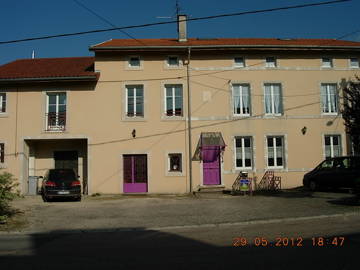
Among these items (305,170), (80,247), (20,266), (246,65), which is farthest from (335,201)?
(20,266)

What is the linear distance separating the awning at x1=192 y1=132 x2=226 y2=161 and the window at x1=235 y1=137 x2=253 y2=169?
0.95m

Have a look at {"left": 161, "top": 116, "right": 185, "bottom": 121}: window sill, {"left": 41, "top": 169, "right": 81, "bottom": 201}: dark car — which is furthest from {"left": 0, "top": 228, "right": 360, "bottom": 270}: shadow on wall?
{"left": 161, "top": 116, "right": 185, "bottom": 121}: window sill

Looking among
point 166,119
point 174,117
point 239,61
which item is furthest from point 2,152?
point 239,61

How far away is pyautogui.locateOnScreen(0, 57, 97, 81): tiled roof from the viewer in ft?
54.0

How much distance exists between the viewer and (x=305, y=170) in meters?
17.2

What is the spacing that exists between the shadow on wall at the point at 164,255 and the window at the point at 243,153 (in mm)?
10184

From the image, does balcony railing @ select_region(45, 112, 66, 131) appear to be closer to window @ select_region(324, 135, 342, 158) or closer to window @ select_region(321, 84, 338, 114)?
window @ select_region(321, 84, 338, 114)

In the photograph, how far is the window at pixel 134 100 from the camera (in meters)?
17.2

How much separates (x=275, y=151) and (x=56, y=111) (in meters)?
12.1

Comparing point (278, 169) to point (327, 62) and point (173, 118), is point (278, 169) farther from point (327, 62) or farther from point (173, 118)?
point (327, 62)

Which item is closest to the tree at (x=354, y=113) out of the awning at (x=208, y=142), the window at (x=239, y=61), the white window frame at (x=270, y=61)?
the white window frame at (x=270, y=61)

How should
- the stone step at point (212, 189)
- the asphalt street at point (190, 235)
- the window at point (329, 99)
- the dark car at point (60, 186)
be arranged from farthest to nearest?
the window at point (329, 99) < the stone step at point (212, 189) < the dark car at point (60, 186) < the asphalt street at point (190, 235)

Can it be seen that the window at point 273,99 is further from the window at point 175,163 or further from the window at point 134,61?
the window at point 134,61

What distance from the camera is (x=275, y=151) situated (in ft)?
56.9
